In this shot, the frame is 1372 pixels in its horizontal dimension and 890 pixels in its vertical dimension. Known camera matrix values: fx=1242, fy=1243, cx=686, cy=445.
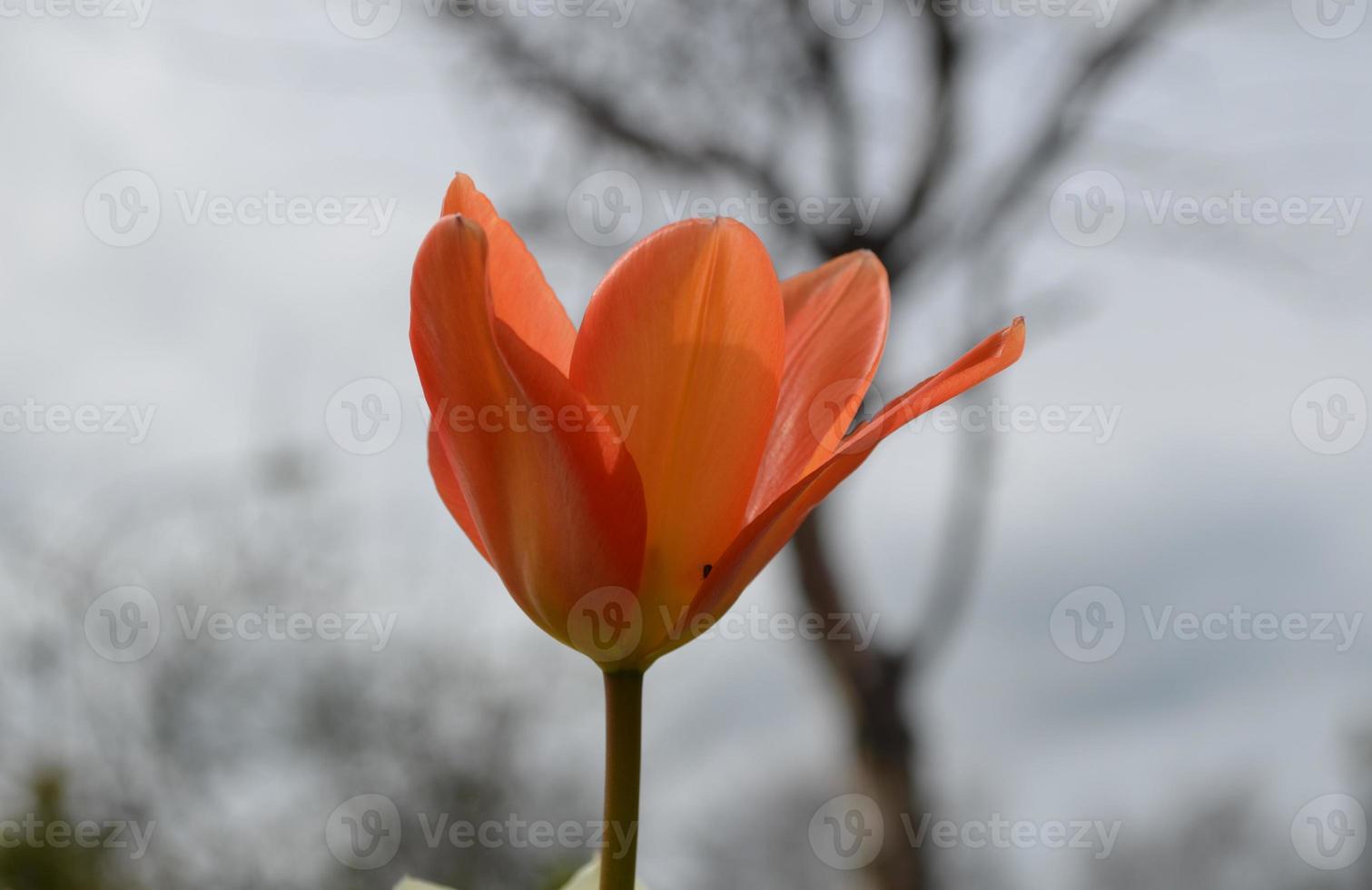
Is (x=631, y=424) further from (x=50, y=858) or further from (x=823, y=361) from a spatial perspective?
(x=50, y=858)

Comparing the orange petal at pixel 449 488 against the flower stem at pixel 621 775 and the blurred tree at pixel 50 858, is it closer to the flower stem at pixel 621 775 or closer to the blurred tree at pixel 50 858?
the flower stem at pixel 621 775

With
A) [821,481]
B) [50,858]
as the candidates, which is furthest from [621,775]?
[50,858]

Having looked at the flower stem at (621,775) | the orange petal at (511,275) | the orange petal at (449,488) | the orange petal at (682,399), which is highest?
the orange petal at (511,275)

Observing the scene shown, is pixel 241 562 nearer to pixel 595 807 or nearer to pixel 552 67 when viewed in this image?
pixel 595 807

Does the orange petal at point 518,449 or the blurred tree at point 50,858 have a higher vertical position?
the orange petal at point 518,449

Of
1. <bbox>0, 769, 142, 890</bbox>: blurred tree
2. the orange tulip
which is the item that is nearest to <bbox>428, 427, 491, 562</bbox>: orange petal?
the orange tulip

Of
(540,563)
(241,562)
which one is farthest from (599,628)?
(241,562)

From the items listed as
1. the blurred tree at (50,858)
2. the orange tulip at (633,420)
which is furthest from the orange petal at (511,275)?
the blurred tree at (50,858)
